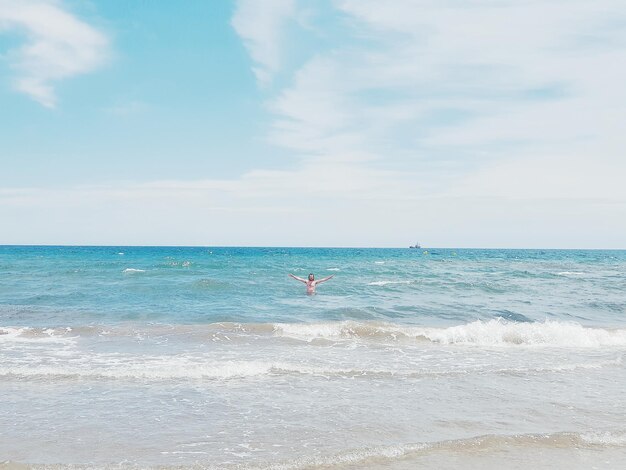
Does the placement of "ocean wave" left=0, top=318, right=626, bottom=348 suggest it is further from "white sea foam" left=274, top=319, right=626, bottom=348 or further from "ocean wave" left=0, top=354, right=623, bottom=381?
"ocean wave" left=0, top=354, right=623, bottom=381

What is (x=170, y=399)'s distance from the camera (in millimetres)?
10297

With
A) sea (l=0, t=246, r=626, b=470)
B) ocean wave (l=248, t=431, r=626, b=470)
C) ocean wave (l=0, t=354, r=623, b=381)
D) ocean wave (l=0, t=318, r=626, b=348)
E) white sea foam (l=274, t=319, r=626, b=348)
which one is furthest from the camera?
white sea foam (l=274, t=319, r=626, b=348)

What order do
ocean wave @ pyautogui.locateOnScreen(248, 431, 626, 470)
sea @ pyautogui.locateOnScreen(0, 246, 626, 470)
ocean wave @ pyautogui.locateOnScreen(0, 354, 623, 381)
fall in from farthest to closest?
ocean wave @ pyautogui.locateOnScreen(0, 354, 623, 381)
sea @ pyautogui.locateOnScreen(0, 246, 626, 470)
ocean wave @ pyautogui.locateOnScreen(248, 431, 626, 470)

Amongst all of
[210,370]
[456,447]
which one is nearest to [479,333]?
[210,370]

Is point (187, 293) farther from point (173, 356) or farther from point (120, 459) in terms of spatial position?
point (120, 459)

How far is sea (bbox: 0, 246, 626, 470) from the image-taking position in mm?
7766

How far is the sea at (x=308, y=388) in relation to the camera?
7766 millimetres

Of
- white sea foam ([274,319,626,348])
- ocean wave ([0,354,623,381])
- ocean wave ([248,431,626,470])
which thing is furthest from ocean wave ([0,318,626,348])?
ocean wave ([248,431,626,470])

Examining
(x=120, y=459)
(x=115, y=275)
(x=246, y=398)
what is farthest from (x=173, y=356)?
(x=115, y=275)

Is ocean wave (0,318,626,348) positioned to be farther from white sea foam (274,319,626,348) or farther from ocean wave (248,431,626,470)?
ocean wave (248,431,626,470)

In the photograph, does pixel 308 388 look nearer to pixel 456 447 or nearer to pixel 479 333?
A: pixel 456 447

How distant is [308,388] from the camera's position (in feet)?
36.7

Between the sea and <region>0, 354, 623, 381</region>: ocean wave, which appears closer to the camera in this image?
the sea

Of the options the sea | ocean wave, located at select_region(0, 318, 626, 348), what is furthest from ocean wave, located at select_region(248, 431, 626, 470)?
ocean wave, located at select_region(0, 318, 626, 348)
